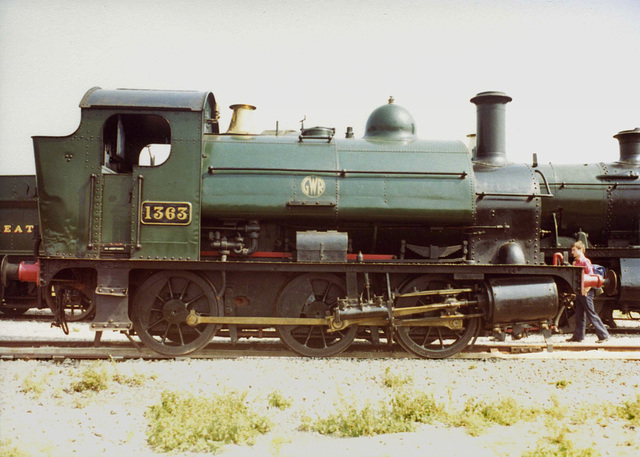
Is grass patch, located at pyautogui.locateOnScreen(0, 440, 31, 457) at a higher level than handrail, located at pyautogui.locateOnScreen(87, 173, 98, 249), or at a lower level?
lower

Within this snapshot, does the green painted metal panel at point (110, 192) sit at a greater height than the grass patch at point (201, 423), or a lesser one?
greater

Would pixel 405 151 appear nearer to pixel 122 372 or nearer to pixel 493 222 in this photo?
pixel 493 222

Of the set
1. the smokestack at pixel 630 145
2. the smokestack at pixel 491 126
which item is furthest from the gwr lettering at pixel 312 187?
the smokestack at pixel 630 145

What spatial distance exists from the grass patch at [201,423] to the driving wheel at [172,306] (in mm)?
2260

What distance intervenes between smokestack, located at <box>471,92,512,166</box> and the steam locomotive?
0.70 meters

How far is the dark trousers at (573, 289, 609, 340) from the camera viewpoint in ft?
28.6

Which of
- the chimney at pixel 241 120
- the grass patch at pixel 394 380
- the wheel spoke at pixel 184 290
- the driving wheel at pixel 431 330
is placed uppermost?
the chimney at pixel 241 120

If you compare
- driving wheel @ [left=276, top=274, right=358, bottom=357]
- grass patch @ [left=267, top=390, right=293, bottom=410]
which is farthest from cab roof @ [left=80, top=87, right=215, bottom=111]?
grass patch @ [left=267, top=390, right=293, bottom=410]

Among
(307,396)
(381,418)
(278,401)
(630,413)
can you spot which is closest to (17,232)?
(307,396)

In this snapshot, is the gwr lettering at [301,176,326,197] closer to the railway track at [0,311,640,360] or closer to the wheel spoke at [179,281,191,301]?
the wheel spoke at [179,281,191,301]

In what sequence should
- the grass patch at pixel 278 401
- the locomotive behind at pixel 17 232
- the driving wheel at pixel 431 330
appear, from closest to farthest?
the grass patch at pixel 278 401 → the driving wheel at pixel 431 330 → the locomotive behind at pixel 17 232

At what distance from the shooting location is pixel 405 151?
794 centimetres

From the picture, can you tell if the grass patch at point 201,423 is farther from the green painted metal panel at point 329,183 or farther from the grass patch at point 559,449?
the green painted metal panel at point 329,183

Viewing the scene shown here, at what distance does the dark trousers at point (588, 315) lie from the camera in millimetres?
8711
